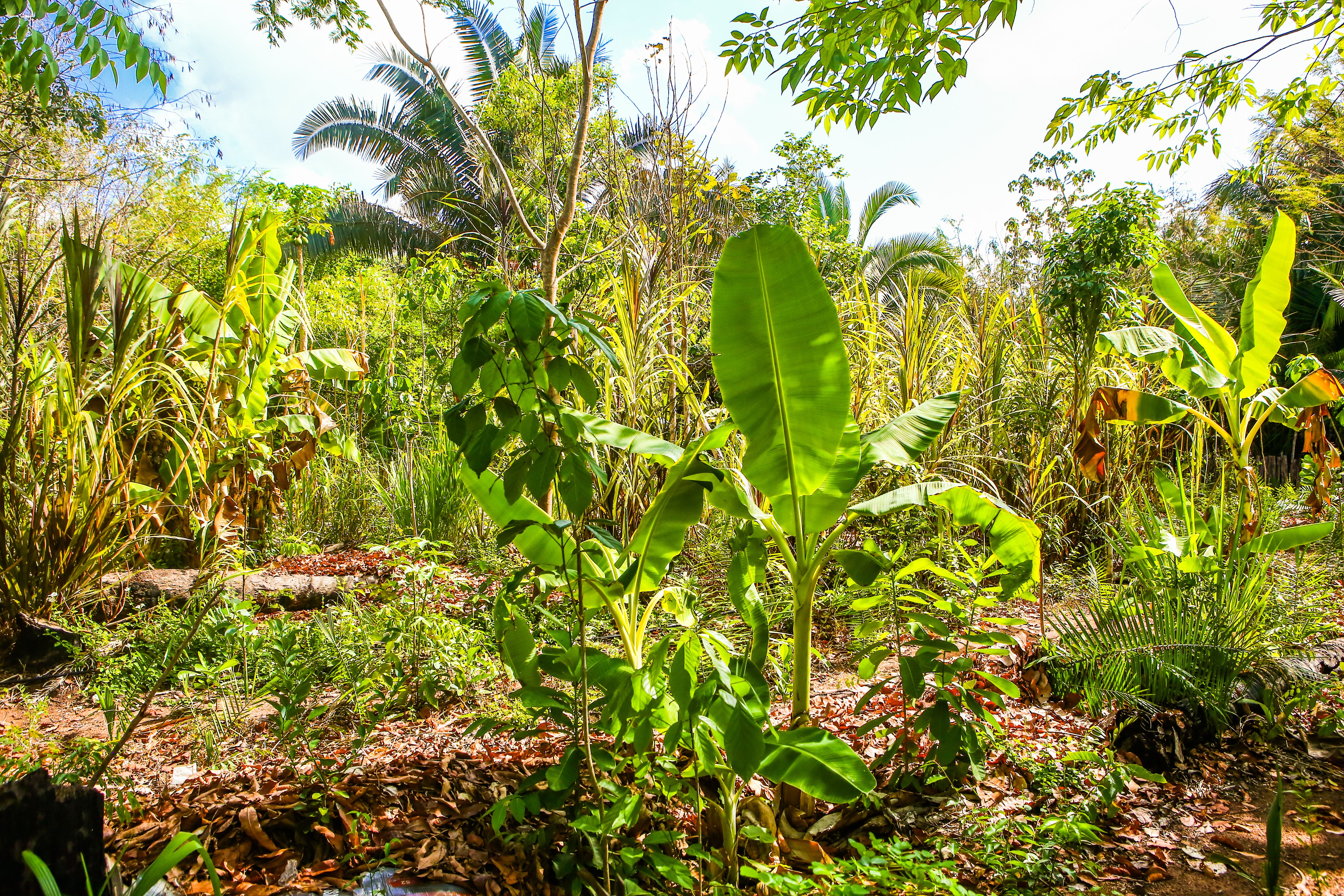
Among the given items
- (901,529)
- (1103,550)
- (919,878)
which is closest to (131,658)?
(919,878)

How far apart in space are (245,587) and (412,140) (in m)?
16.9

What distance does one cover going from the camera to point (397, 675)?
2.66 metres

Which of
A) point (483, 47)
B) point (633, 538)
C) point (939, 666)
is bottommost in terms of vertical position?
point (939, 666)

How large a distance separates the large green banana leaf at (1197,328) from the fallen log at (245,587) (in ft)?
15.0

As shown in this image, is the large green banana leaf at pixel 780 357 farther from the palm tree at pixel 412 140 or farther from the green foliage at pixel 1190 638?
the palm tree at pixel 412 140

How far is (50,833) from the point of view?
53.0 inches

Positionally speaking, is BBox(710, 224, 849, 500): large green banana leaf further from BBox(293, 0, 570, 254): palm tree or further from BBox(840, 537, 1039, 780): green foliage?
BBox(293, 0, 570, 254): palm tree

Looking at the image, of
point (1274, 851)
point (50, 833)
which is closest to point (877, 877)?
point (1274, 851)

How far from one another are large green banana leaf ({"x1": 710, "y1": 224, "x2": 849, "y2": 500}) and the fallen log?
2.44m

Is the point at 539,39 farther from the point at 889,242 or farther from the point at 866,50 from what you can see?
the point at 889,242

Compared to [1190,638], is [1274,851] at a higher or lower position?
higher

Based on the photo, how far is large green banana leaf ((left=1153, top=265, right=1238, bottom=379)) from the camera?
12.6 ft

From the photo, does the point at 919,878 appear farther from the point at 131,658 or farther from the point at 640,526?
the point at 131,658

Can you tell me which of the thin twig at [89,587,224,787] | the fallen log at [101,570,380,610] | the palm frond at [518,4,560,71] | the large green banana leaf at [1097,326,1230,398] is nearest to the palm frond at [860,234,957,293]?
the palm frond at [518,4,560,71]
